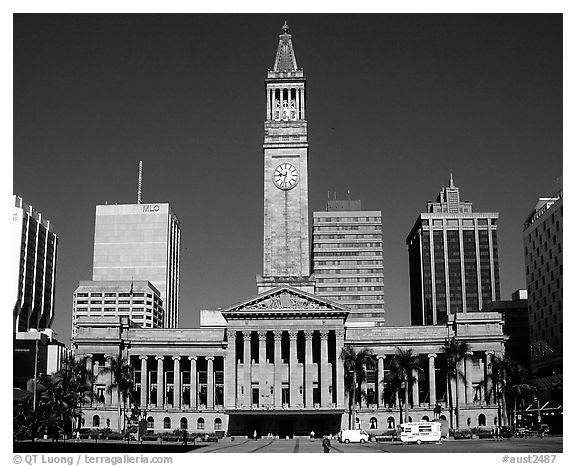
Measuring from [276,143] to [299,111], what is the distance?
7680mm

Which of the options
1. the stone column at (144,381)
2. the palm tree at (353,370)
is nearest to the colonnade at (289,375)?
the palm tree at (353,370)

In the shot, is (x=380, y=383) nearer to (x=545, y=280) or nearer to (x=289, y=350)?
(x=289, y=350)

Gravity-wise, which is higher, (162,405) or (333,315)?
(333,315)

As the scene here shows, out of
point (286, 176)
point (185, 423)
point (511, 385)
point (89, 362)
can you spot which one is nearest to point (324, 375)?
point (185, 423)

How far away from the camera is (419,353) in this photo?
466ft

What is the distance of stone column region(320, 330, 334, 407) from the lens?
135125 mm

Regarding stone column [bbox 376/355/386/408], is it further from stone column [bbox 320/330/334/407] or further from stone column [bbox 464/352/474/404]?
stone column [bbox 464/352/474/404]

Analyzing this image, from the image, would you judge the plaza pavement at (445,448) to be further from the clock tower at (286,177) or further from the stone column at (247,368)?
the clock tower at (286,177)

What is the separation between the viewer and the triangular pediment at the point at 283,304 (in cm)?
13675

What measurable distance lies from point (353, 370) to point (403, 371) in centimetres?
837
